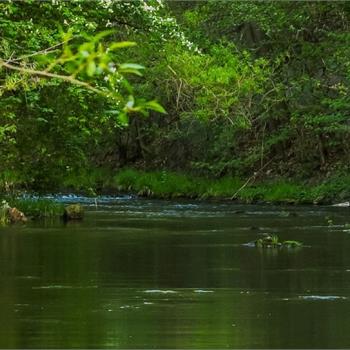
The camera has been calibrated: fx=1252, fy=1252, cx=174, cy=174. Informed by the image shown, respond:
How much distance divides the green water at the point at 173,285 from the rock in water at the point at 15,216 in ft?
2.22

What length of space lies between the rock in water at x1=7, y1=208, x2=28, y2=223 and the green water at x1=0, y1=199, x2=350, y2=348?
68 centimetres

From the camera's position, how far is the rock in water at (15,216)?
35.1m

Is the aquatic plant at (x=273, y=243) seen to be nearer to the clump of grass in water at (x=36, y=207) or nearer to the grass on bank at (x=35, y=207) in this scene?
the grass on bank at (x=35, y=207)

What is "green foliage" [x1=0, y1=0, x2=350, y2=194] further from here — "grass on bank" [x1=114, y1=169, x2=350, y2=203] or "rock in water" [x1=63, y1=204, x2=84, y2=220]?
"rock in water" [x1=63, y1=204, x2=84, y2=220]

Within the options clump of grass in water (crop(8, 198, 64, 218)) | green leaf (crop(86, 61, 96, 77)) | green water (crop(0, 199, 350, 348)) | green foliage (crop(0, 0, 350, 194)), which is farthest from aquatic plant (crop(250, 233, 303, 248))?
green leaf (crop(86, 61, 96, 77))

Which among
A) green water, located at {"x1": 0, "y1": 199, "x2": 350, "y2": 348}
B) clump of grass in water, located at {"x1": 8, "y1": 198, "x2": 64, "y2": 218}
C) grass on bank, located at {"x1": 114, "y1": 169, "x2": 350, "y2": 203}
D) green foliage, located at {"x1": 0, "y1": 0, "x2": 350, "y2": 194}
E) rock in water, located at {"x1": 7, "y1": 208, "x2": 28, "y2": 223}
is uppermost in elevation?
green foliage, located at {"x1": 0, "y1": 0, "x2": 350, "y2": 194}

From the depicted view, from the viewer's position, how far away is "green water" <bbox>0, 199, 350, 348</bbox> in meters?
13.5

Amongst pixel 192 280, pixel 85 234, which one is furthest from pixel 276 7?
pixel 192 280

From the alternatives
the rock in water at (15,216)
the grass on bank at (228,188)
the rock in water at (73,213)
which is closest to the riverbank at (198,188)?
the grass on bank at (228,188)

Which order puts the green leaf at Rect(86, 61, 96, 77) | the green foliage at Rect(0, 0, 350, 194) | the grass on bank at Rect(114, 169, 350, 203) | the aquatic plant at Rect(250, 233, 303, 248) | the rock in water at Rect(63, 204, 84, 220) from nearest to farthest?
the green leaf at Rect(86, 61, 96, 77)
the aquatic plant at Rect(250, 233, 303, 248)
the rock in water at Rect(63, 204, 84, 220)
the green foliage at Rect(0, 0, 350, 194)
the grass on bank at Rect(114, 169, 350, 203)

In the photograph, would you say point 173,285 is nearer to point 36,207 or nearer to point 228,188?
point 36,207

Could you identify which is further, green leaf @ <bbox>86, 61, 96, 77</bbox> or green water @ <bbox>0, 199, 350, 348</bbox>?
green water @ <bbox>0, 199, 350, 348</bbox>

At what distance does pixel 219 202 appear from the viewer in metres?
46.8

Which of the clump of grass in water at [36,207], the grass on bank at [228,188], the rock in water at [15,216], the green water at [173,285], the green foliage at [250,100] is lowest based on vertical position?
the green water at [173,285]
